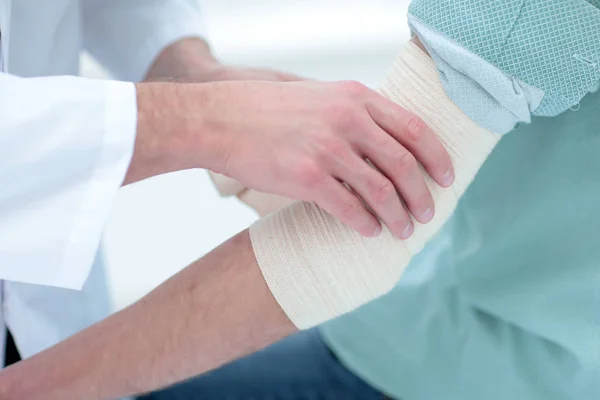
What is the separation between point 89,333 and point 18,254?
15cm

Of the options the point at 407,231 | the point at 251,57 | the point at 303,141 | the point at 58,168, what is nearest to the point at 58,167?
the point at 58,168

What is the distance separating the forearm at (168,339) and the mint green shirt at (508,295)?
0.18m

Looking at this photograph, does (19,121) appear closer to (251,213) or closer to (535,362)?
(535,362)

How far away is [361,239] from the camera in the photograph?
0.64m

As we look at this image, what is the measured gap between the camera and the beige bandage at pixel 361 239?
0.63 m

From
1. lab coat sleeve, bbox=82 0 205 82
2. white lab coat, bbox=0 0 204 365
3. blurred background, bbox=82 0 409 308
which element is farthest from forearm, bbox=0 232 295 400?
blurred background, bbox=82 0 409 308

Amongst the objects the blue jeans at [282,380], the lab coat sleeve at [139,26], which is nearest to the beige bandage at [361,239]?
the blue jeans at [282,380]

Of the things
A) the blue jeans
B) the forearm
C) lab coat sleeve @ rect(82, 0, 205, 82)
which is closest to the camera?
the forearm

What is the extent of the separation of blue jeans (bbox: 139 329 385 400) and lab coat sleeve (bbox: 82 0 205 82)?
17.1 inches

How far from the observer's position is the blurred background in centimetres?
143

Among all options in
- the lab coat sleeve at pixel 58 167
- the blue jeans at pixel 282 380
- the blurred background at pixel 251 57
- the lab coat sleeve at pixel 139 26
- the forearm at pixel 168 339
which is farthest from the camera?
the blurred background at pixel 251 57

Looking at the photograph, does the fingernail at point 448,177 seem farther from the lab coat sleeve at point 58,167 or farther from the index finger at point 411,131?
the lab coat sleeve at point 58,167

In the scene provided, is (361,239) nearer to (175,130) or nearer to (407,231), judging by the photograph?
(407,231)

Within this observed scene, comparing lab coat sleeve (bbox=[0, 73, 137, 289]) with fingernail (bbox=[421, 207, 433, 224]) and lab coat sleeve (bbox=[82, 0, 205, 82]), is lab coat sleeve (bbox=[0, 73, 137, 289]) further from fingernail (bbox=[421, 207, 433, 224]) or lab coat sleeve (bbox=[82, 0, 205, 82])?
lab coat sleeve (bbox=[82, 0, 205, 82])
